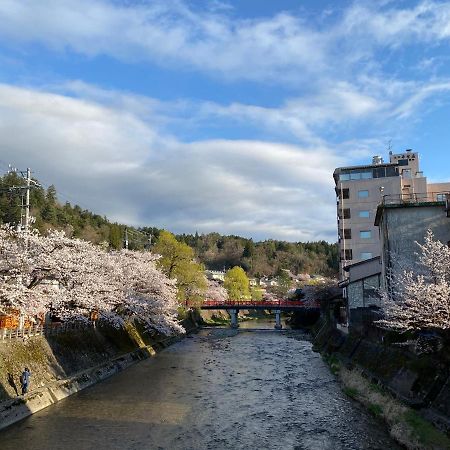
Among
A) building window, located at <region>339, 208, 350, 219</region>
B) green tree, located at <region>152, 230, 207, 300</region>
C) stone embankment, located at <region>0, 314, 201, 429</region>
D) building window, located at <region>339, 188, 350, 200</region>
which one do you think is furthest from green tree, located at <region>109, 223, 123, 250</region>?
stone embankment, located at <region>0, 314, 201, 429</region>

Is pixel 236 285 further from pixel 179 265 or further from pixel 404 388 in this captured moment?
pixel 404 388

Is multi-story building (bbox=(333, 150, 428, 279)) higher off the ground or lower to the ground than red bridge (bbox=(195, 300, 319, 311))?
higher

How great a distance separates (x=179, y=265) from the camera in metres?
62.6

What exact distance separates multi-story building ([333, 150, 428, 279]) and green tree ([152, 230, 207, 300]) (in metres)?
22.0

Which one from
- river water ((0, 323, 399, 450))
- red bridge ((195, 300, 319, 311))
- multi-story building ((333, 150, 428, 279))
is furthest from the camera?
red bridge ((195, 300, 319, 311))

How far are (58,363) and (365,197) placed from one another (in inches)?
1933

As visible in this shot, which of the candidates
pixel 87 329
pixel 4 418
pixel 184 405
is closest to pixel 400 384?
pixel 184 405

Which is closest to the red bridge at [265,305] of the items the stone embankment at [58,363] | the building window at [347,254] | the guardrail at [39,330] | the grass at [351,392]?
the building window at [347,254]

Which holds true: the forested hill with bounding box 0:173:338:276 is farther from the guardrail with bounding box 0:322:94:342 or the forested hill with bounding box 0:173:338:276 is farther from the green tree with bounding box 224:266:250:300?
the guardrail with bounding box 0:322:94:342

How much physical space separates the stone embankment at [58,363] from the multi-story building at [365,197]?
3460 centimetres

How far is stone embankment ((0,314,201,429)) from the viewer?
72.6 ft

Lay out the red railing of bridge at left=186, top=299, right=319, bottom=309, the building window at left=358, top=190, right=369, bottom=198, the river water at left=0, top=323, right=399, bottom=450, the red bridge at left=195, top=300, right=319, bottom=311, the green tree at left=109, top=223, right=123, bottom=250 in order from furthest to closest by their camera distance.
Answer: the green tree at left=109, top=223, right=123, bottom=250 < the red bridge at left=195, top=300, right=319, bottom=311 < the red railing of bridge at left=186, top=299, right=319, bottom=309 < the building window at left=358, top=190, right=369, bottom=198 < the river water at left=0, top=323, right=399, bottom=450

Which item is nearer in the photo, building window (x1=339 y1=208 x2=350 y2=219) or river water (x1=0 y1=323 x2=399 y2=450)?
river water (x1=0 y1=323 x2=399 y2=450)

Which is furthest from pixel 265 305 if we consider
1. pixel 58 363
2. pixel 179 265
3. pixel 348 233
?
pixel 58 363
